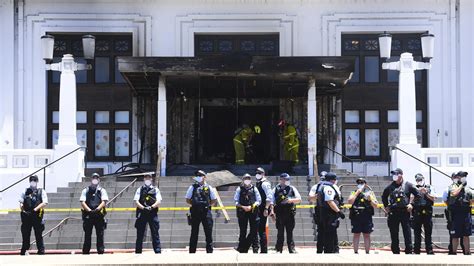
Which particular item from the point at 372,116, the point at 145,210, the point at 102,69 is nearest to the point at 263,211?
the point at 145,210

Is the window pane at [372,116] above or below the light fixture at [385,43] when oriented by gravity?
below

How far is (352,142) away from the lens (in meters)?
29.1

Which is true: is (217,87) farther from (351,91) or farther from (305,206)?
(305,206)

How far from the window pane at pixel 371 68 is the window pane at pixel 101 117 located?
9.47 m

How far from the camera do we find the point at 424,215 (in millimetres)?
16641

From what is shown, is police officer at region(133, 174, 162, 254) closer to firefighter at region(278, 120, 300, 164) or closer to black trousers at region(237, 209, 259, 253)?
black trousers at region(237, 209, 259, 253)

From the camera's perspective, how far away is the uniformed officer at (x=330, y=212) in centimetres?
1535

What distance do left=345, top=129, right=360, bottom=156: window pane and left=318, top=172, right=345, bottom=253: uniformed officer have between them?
13.6 metres

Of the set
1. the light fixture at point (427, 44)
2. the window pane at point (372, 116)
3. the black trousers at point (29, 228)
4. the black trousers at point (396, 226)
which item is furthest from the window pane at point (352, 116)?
the black trousers at point (29, 228)

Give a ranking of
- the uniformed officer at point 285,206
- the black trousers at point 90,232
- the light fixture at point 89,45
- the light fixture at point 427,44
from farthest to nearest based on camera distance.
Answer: the light fixture at point 89,45, the light fixture at point 427,44, the black trousers at point 90,232, the uniformed officer at point 285,206

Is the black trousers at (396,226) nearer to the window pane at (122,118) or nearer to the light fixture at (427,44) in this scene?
the light fixture at (427,44)

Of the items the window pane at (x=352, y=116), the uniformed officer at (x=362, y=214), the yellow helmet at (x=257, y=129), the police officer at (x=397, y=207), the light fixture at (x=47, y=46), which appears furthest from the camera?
the window pane at (x=352, y=116)

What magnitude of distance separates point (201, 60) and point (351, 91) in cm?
740

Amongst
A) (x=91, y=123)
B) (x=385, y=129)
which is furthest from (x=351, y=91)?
→ (x=91, y=123)
